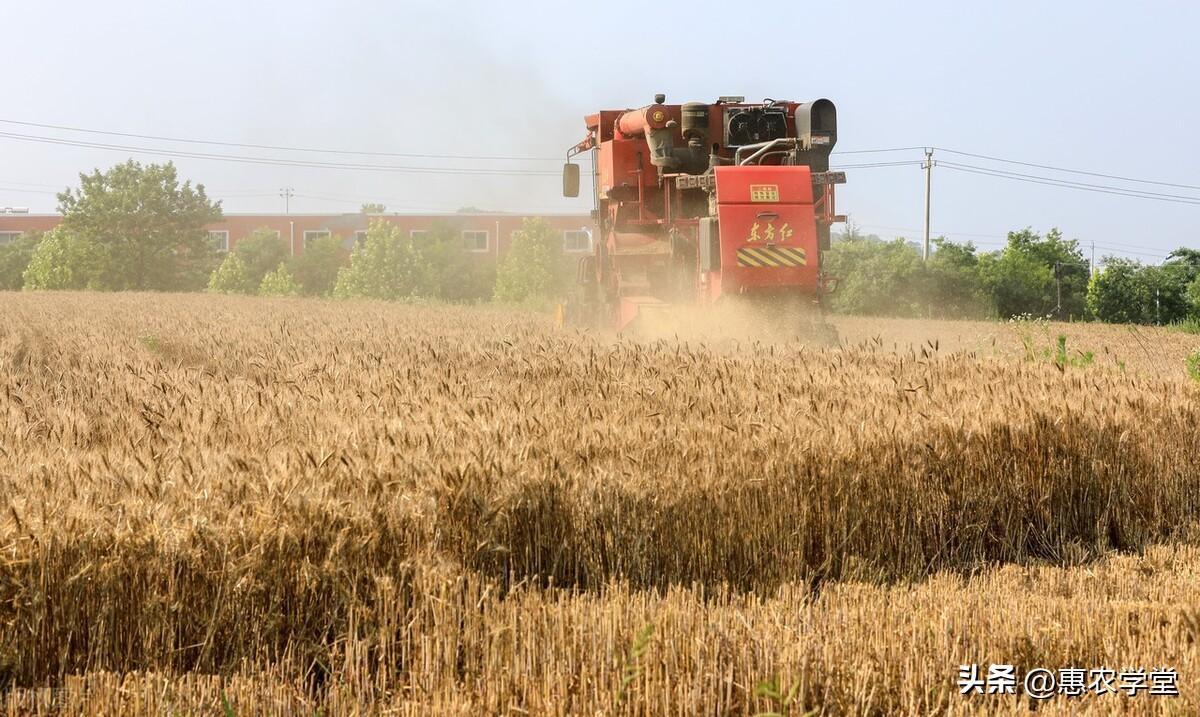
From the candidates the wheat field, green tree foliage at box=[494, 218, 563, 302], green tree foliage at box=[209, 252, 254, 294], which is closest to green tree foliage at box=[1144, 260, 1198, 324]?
green tree foliage at box=[494, 218, 563, 302]

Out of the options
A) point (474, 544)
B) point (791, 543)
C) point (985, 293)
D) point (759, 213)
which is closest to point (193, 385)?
point (474, 544)

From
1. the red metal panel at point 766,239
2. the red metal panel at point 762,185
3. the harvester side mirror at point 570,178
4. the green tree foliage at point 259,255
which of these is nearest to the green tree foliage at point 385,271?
the green tree foliage at point 259,255

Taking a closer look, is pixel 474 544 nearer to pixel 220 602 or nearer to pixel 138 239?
pixel 220 602

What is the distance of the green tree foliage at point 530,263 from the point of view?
59.0m

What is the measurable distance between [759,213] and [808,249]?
2.29 feet

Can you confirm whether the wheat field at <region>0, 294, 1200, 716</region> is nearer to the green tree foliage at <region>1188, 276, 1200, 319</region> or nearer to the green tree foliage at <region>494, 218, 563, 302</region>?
the green tree foliage at <region>1188, 276, 1200, 319</region>

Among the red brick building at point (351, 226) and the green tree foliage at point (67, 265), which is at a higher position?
the red brick building at point (351, 226)

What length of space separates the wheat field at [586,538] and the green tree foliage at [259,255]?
62195 mm

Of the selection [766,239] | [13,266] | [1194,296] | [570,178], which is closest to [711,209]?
[766,239]

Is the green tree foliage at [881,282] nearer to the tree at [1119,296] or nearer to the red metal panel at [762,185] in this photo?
the tree at [1119,296]

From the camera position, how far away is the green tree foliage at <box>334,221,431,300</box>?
6109 cm

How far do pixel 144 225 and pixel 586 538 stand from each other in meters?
65.9

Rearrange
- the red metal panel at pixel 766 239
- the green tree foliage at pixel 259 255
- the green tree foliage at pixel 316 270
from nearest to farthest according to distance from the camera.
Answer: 1. the red metal panel at pixel 766 239
2. the green tree foliage at pixel 316 270
3. the green tree foliage at pixel 259 255

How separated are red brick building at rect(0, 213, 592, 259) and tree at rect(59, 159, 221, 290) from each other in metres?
12.7
